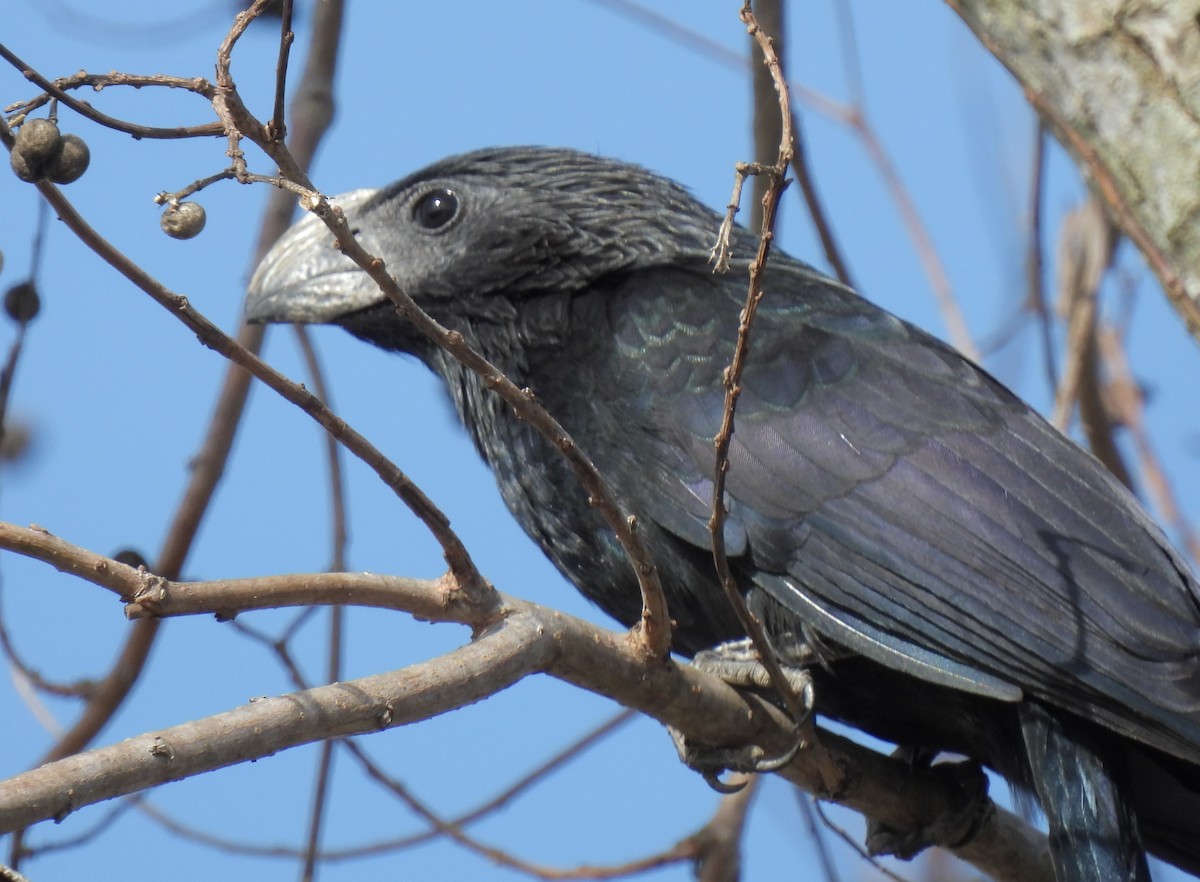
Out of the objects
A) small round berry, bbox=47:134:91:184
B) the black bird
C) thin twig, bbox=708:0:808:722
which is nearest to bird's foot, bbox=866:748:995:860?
the black bird

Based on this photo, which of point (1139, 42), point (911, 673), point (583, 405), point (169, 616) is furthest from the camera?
point (583, 405)

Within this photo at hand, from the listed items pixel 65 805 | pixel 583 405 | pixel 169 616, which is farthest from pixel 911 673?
pixel 65 805

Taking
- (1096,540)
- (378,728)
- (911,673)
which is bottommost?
(378,728)

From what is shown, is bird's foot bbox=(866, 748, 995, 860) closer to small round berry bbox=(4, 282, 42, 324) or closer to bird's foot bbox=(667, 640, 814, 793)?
bird's foot bbox=(667, 640, 814, 793)

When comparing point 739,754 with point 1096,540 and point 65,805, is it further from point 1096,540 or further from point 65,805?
point 65,805

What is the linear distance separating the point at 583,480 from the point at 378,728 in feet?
1.45

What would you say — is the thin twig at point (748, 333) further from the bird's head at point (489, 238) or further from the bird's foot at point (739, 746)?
the bird's head at point (489, 238)

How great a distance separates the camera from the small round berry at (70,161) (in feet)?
6.40

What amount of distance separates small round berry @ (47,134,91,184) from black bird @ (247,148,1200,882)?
1.44 meters

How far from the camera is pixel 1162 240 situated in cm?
302

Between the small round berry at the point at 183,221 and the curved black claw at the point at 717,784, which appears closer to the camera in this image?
the small round berry at the point at 183,221

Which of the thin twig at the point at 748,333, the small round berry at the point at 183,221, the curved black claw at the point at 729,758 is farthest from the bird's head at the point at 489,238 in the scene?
the small round berry at the point at 183,221

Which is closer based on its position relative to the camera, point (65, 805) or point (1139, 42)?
point (65, 805)

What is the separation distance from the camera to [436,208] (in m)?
3.83
